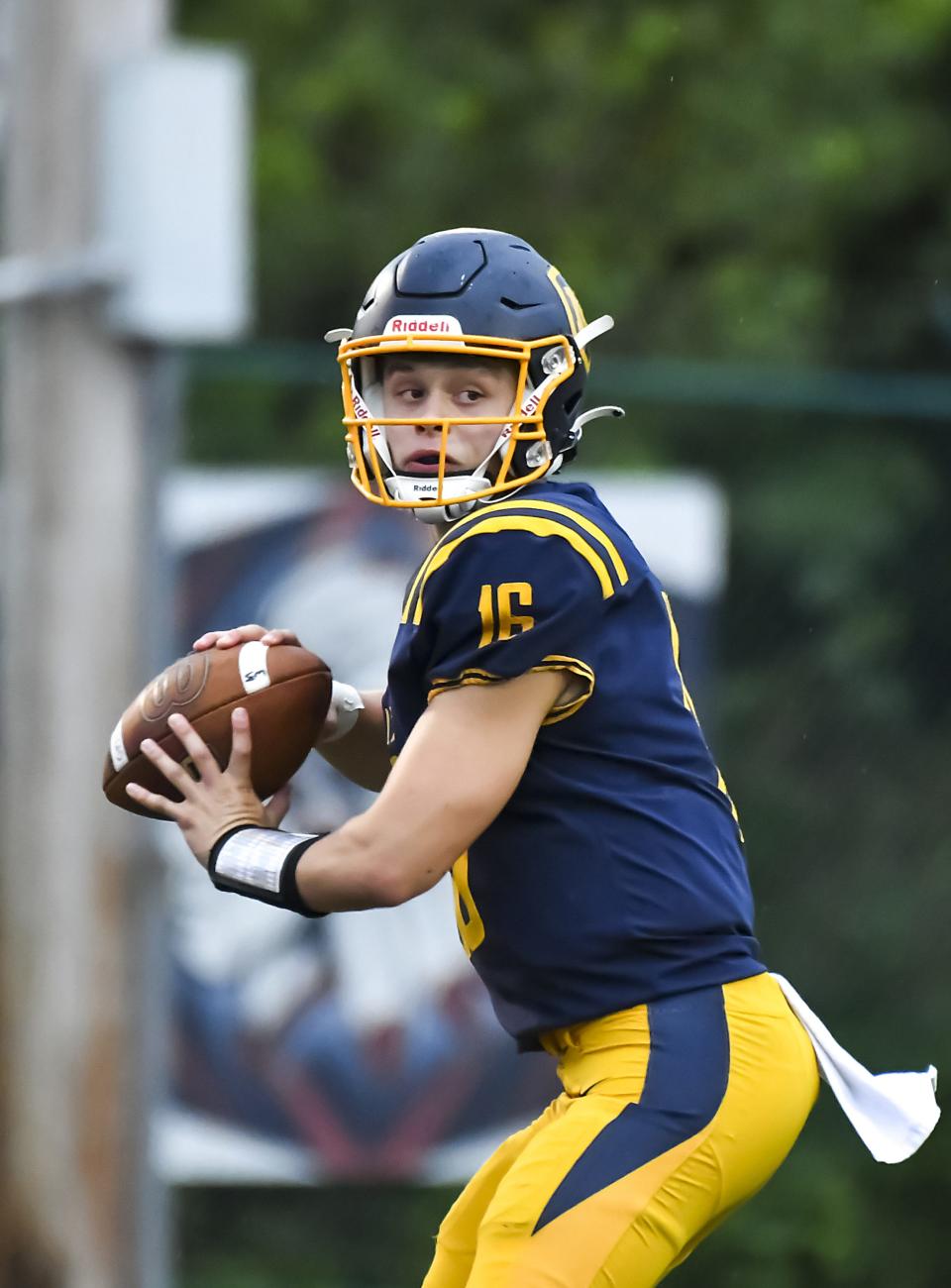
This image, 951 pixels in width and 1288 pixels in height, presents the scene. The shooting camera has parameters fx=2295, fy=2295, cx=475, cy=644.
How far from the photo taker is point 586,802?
3449 millimetres

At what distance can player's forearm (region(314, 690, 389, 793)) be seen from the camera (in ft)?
13.3

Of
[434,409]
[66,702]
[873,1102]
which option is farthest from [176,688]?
[66,702]

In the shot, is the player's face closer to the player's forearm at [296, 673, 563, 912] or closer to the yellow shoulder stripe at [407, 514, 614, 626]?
the yellow shoulder stripe at [407, 514, 614, 626]

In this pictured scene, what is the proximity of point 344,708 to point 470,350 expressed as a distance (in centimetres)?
74

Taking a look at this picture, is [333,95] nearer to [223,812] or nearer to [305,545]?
[305,545]

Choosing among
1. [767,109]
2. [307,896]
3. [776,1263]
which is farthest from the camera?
[767,109]

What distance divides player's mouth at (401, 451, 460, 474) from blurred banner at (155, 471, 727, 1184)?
10.9 ft

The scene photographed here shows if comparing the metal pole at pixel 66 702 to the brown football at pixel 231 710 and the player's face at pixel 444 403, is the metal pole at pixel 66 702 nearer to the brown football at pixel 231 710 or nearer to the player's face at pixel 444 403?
the brown football at pixel 231 710

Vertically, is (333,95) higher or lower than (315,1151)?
higher

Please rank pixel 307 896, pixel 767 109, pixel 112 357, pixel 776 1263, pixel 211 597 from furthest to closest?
1. pixel 767 109
2. pixel 776 1263
3. pixel 211 597
4. pixel 112 357
5. pixel 307 896

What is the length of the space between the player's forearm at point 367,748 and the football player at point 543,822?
1.28 feet

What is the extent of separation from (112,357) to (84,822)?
4.14ft

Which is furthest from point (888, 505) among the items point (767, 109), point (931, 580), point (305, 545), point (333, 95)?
point (333, 95)

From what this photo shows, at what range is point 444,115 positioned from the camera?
11.4 m
